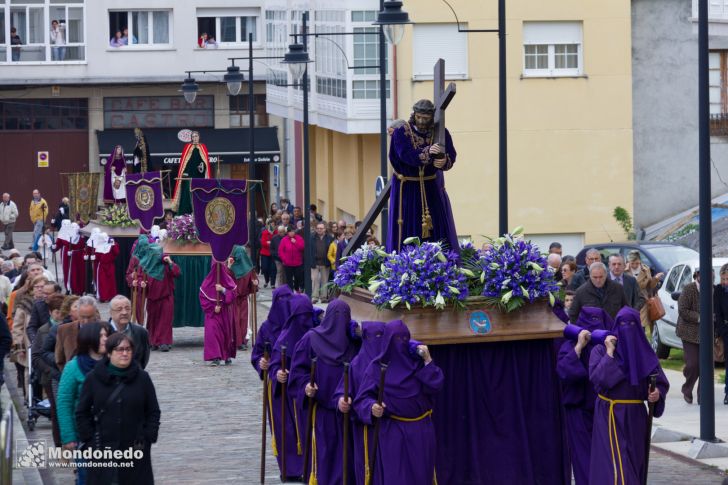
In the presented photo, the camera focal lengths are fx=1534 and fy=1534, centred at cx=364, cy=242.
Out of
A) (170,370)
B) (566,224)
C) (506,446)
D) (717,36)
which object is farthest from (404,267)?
(717,36)

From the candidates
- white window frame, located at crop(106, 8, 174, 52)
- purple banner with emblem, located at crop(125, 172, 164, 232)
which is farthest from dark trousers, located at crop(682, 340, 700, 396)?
white window frame, located at crop(106, 8, 174, 52)

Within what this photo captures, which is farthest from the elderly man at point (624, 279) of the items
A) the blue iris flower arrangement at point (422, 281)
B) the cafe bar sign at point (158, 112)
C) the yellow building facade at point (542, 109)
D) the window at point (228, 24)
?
the window at point (228, 24)

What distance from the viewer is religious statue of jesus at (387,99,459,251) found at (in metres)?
13.5

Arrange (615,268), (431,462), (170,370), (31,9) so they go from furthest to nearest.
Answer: (31,9) → (170,370) → (615,268) → (431,462)

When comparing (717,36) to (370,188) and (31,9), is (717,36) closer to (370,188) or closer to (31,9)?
(370,188)

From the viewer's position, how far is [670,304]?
72.5ft

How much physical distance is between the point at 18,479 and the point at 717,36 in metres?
26.4

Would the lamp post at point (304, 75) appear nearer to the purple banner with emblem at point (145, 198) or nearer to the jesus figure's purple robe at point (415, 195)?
the purple banner with emblem at point (145, 198)

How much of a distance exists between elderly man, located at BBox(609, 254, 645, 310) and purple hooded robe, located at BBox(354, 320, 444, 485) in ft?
24.2

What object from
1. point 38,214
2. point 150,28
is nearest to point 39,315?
point 38,214

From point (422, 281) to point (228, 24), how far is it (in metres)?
42.6

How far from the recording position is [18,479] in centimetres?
1413

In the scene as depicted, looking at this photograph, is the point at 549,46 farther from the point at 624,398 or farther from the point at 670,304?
the point at 624,398

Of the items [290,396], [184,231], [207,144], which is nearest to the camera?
[290,396]
